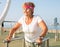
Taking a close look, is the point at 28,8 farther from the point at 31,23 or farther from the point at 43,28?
the point at 43,28

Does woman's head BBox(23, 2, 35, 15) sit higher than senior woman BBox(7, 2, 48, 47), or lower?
higher

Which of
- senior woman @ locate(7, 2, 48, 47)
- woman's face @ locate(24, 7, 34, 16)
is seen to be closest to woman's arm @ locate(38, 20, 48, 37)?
senior woman @ locate(7, 2, 48, 47)

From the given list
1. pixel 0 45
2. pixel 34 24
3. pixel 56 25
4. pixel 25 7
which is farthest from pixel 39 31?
pixel 56 25

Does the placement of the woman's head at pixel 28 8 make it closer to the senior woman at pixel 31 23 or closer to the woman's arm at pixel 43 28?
the senior woman at pixel 31 23

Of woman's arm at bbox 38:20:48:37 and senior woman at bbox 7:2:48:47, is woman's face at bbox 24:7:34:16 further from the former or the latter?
woman's arm at bbox 38:20:48:37

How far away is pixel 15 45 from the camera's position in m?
7.61

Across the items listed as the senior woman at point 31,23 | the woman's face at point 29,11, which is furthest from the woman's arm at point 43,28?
the woman's face at point 29,11

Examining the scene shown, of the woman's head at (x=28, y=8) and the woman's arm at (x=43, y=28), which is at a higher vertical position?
the woman's head at (x=28, y=8)

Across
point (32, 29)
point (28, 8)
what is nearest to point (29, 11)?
point (28, 8)

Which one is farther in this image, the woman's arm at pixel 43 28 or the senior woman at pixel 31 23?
the senior woman at pixel 31 23

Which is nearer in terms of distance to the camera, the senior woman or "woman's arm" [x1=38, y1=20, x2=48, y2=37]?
"woman's arm" [x1=38, y1=20, x2=48, y2=37]

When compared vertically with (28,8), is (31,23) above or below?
below

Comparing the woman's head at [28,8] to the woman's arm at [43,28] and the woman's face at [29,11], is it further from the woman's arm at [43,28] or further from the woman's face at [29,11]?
the woman's arm at [43,28]

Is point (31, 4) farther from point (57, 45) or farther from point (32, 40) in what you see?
point (57, 45)
